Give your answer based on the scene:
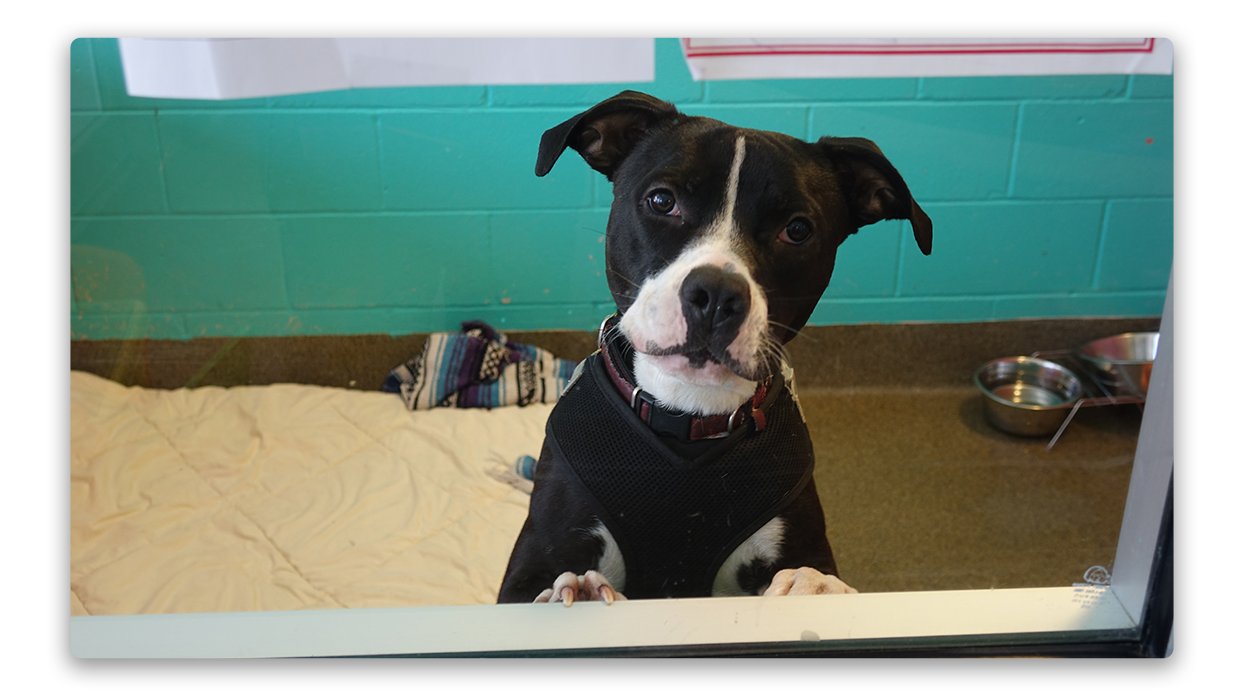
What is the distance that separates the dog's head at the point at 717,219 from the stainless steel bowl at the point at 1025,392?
0.24 m

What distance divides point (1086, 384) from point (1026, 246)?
0.67 ft

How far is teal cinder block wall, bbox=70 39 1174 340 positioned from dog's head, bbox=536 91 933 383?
0.02m

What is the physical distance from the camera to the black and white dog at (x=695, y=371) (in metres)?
0.76

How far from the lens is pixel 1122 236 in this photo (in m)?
0.91

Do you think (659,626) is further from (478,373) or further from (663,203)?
(663,203)

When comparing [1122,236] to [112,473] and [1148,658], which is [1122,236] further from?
[112,473]

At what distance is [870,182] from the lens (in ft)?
2.68

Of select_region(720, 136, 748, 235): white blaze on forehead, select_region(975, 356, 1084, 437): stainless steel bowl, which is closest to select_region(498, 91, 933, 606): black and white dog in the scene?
select_region(720, 136, 748, 235): white blaze on forehead

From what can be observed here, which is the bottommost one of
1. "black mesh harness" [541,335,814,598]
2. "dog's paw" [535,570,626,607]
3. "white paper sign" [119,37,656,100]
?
"dog's paw" [535,570,626,607]

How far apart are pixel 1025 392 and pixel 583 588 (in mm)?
574

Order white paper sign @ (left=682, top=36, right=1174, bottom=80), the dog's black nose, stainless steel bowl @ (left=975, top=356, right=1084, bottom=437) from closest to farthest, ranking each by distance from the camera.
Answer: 1. the dog's black nose
2. white paper sign @ (left=682, top=36, right=1174, bottom=80)
3. stainless steel bowl @ (left=975, top=356, right=1084, bottom=437)

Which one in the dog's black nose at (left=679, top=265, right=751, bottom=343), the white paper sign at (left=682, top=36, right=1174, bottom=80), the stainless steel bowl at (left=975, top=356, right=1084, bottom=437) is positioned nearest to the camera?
the dog's black nose at (left=679, top=265, right=751, bottom=343)

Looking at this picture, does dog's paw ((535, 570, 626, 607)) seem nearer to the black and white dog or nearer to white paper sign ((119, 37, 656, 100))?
the black and white dog

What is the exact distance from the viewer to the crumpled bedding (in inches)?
36.8
